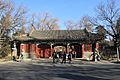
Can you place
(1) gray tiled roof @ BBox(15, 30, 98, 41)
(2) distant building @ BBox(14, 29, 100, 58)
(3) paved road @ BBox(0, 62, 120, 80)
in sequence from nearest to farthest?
1. (3) paved road @ BBox(0, 62, 120, 80)
2. (2) distant building @ BBox(14, 29, 100, 58)
3. (1) gray tiled roof @ BBox(15, 30, 98, 41)

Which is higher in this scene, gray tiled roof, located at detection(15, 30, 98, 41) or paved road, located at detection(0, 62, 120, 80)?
gray tiled roof, located at detection(15, 30, 98, 41)

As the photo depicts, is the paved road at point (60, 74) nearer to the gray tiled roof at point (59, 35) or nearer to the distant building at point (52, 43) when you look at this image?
the gray tiled roof at point (59, 35)

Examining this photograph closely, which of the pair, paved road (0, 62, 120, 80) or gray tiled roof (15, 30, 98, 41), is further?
gray tiled roof (15, 30, 98, 41)

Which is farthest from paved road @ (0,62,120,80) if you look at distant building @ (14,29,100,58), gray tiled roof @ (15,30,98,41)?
→ distant building @ (14,29,100,58)

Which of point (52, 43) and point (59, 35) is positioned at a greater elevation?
point (59, 35)

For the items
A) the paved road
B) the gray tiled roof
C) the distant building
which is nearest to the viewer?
the paved road

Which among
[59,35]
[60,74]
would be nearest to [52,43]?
[59,35]

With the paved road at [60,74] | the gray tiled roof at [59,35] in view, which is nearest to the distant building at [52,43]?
the gray tiled roof at [59,35]

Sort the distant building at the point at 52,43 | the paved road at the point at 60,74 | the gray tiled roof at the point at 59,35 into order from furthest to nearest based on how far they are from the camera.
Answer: the gray tiled roof at the point at 59,35 → the distant building at the point at 52,43 → the paved road at the point at 60,74

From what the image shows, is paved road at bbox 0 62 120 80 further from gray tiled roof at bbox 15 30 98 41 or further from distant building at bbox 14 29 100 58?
distant building at bbox 14 29 100 58

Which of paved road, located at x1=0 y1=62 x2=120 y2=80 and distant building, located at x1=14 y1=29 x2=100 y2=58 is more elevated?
distant building, located at x1=14 y1=29 x2=100 y2=58

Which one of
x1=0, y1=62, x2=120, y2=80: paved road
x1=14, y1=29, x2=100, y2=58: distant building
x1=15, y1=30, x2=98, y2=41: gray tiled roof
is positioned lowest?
x1=0, y1=62, x2=120, y2=80: paved road

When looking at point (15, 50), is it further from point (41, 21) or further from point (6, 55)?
point (41, 21)

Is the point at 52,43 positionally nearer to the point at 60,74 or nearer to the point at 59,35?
the point at 59,35
